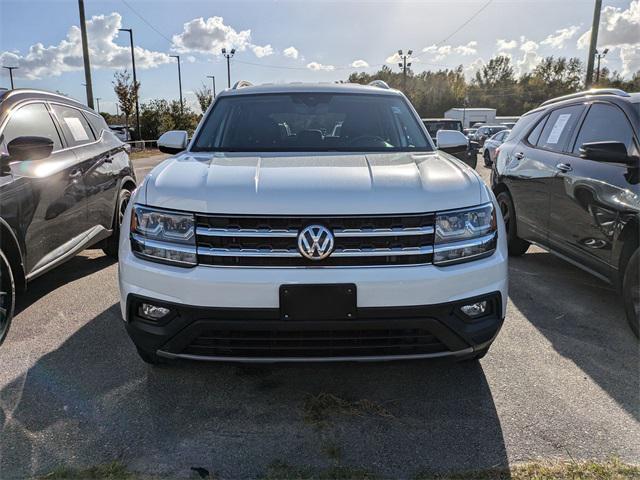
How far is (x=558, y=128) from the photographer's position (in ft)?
16.6

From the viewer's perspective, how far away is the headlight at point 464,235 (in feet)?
8.23

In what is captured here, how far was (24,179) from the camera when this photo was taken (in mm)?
3855

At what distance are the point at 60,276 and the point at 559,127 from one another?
5.18 meters

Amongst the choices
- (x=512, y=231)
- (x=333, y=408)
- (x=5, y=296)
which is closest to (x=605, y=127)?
(x=512, y=231)

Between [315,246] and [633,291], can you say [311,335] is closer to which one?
[315,246]

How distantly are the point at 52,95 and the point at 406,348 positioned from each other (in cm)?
424

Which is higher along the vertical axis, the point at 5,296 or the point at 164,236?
the point at 164,236

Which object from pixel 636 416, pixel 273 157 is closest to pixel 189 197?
pixel 273 157

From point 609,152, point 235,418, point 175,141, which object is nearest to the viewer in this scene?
point 235,418

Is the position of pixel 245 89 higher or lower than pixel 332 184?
higher

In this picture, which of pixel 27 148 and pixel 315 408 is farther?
pixel 27 148

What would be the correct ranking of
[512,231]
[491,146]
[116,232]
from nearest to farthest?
[116,232]
[512,231]
[491,146]

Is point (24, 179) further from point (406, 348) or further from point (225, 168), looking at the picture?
point (406, 348)

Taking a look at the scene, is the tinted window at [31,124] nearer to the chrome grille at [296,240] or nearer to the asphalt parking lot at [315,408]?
the asphalt parking lot at [315,408]
